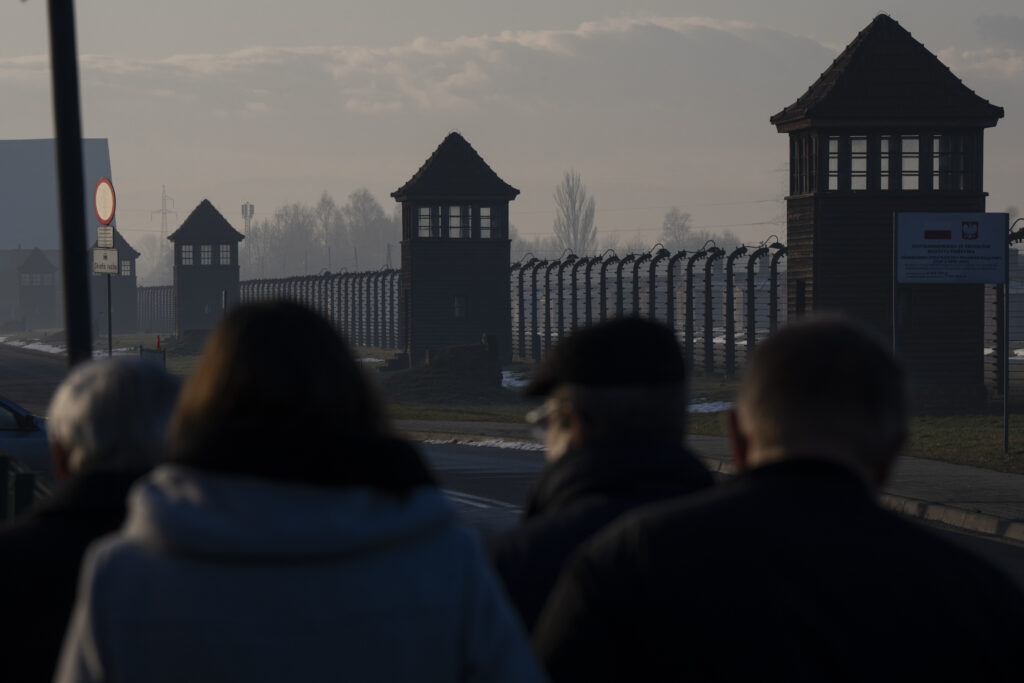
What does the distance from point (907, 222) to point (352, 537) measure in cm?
2383

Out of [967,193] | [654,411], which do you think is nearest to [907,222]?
[967,193]

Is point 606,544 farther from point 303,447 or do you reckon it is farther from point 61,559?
point 61,559

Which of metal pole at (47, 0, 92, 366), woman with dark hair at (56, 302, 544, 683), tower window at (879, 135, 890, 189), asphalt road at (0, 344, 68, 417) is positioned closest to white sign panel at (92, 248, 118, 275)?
metal pole at (47, 0, 92, 366)

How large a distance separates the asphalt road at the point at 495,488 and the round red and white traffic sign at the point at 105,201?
14.9ft

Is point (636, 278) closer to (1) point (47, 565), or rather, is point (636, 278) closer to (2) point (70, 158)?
(2) point (70, 158)

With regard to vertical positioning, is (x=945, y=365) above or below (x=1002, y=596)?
below

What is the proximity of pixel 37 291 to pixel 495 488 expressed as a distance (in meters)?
112

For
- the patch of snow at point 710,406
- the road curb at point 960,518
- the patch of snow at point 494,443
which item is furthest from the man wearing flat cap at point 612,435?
the patch of snow at point 710,406

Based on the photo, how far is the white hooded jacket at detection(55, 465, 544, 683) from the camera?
95.8 inches

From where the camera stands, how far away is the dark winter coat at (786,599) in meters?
2.62

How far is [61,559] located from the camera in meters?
3.04

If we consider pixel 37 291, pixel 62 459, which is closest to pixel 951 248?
pixel 62 459

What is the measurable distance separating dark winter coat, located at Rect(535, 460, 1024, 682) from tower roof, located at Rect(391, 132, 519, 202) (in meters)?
47.4

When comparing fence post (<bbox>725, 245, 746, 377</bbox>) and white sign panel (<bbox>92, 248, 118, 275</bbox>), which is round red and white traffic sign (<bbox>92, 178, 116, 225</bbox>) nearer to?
white sign panel (<bbox>92, 248, 118, 275</bbox>)
